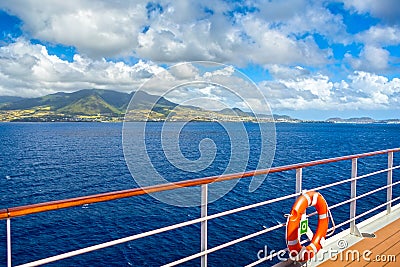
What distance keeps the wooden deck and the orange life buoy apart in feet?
0.61

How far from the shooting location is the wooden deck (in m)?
2.58

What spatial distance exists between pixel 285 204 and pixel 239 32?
1395 cm

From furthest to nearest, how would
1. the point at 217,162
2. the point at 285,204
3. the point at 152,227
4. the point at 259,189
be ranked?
1. the point at 217,162
2. the point at 259,189
3. the point at 285,204
4. the point at 152,227

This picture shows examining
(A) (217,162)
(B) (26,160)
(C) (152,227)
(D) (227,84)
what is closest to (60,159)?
(B) (26,160)

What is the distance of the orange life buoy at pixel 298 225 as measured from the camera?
2283 millimetres

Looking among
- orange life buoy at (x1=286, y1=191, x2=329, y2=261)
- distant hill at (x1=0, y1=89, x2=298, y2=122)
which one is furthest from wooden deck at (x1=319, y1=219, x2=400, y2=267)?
distant hill at (x1=0, y1=89, x2=298, y2=122)

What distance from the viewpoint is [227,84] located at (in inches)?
141

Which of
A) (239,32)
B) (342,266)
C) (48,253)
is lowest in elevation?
(48,253)

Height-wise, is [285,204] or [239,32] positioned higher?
[239,32]

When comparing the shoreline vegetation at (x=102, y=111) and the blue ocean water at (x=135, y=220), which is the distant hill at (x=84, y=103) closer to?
the shoreline vegetation at (x=102, y=111)

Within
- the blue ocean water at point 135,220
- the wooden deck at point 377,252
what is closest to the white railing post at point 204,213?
the wooden deck at point 377,252

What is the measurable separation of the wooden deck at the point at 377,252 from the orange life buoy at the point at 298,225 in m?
0.19

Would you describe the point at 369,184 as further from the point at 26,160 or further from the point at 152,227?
the point at 26,160

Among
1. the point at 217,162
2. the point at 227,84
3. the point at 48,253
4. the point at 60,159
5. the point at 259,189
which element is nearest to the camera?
the point at 227,84
